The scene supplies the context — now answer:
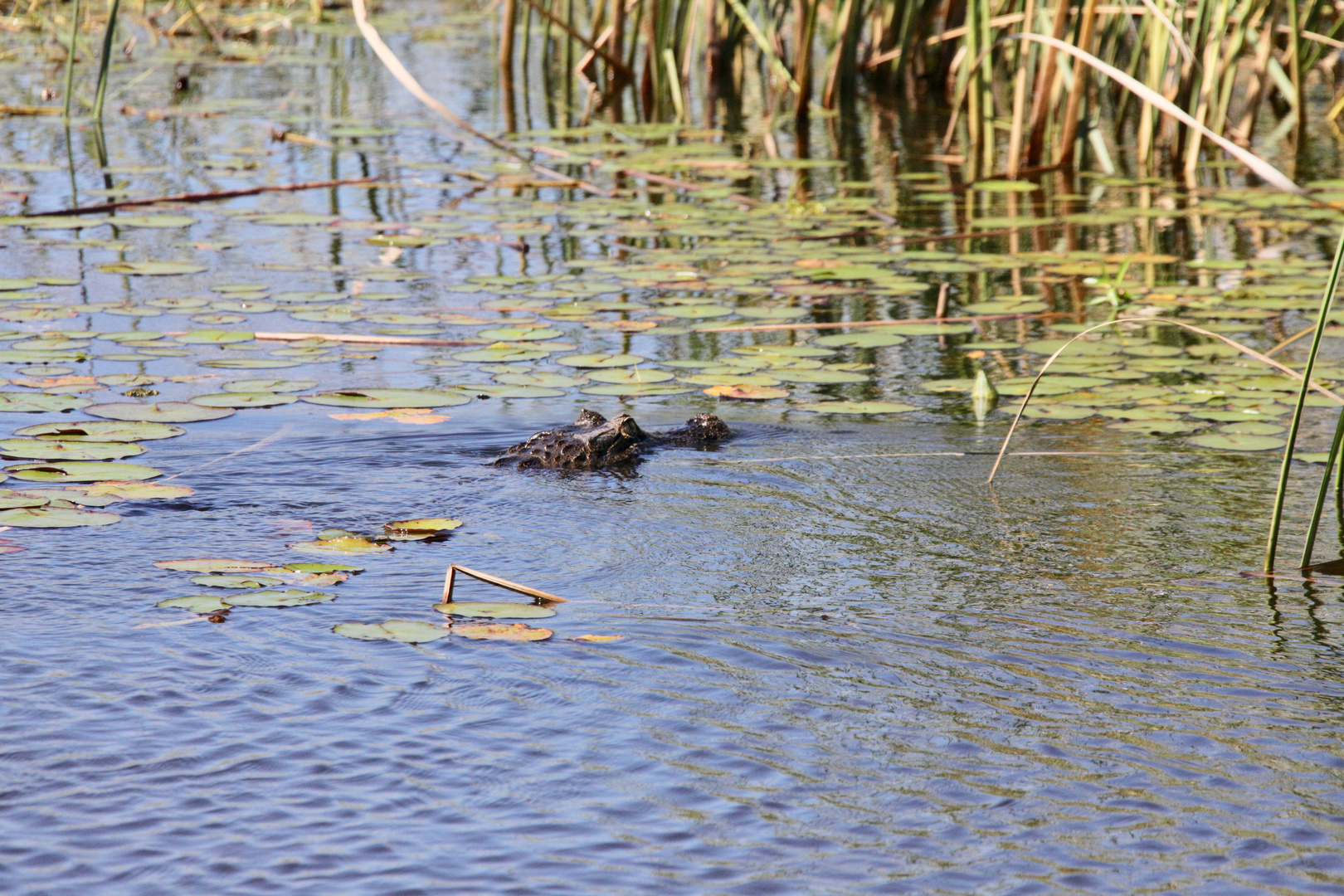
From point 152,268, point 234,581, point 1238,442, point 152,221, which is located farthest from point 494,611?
point 152,221

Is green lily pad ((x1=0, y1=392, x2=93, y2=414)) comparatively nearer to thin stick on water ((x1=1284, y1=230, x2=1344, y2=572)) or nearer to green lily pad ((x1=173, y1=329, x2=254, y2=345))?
green lily pad ((x1=173, y1=329, x2=254, y2=345))

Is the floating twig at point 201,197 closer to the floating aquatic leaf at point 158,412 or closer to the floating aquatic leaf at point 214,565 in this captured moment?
the floating aquatic leaf at point 158,412

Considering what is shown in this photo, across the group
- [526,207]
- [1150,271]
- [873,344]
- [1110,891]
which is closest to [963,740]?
[1110,891]

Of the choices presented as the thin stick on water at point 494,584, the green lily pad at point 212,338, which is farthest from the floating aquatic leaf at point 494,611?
the green lily pad at point 212,338

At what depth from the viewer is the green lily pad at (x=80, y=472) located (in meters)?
3.62

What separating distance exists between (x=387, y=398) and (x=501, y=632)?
5.53ft

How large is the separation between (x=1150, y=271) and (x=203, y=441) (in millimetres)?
4178

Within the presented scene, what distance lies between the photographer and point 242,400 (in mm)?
4312

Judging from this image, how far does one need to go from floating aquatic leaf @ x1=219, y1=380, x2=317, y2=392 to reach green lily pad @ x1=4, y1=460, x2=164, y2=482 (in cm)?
74

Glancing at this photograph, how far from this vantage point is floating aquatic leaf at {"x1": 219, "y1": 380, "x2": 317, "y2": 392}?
4445 mm

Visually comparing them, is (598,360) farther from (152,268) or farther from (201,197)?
(201,197)

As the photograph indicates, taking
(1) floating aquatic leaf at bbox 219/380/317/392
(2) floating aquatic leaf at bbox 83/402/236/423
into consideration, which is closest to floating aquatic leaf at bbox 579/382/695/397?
(1) floating aquatic leaf at bbox 219/380/317/392

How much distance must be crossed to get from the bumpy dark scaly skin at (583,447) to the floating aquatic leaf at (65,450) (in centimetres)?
99

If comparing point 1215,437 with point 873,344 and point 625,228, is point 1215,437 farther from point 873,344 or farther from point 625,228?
point 625,228
